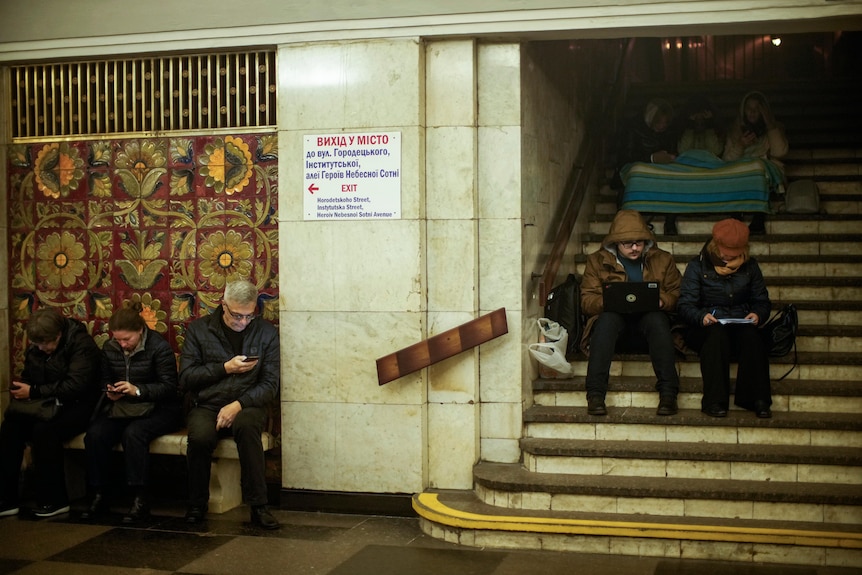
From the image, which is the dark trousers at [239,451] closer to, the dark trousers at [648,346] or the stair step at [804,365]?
the dark trousers at [648,346]

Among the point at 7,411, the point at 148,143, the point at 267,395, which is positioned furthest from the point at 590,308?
the point at 7,411

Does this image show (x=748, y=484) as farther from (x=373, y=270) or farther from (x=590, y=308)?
(x=373, y=270)

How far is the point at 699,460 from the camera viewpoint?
A: 6.19m

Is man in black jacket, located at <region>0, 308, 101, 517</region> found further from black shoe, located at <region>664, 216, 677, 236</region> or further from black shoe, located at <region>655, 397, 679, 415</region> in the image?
black shoe, located at <region>664, 216, 677, 236</region>

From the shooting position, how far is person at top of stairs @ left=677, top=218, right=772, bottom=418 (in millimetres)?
6508

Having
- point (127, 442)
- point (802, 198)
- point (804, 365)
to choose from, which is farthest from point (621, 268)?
point (127, 442)

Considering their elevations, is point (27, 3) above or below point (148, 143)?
above

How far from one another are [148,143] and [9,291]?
5.49ft

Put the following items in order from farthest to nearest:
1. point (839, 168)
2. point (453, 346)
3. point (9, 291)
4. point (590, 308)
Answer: point (839, 168) → point (9, 291) → point (590, 308) → point (453, 346)

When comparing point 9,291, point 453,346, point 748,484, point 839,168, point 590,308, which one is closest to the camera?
point 748,484

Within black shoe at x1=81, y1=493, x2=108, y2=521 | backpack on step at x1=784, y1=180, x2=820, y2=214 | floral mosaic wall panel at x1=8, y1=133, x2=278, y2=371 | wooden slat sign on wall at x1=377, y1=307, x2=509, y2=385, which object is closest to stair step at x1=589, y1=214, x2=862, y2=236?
backpack on step at x1=784, y1=180, x2=820, y2=214

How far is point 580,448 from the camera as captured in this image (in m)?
6.39

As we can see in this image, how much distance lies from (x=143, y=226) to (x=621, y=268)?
11.8 feet

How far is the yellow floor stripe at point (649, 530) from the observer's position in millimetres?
5500
